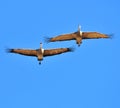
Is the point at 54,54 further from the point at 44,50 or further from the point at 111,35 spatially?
the point at 111,35

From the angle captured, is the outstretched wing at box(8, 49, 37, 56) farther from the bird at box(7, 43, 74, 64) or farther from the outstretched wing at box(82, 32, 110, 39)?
the outstretched wing at box(82, 32, 110, 39)

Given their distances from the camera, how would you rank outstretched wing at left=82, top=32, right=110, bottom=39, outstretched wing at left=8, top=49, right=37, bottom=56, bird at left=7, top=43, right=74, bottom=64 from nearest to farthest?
bird at left=7, top=43, right=74, bottom=64, outstretched wing at left=8, top=49, right=37, bottom=56, outstretched wing at left=82, top=32, right=110, bottom=39

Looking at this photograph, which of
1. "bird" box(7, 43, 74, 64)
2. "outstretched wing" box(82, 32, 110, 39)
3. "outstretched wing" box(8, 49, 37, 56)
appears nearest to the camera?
"bird" box(7, 43, 74, 64)

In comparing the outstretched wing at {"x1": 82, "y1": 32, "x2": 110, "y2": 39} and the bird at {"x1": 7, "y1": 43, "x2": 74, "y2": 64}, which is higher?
the outstretched wing at {"x1": 82, "y1": 32, "x2": 110, "y2": 39}

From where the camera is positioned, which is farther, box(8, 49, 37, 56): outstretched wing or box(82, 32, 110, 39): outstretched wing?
box(82, 32, 110, 39): outstretched wing

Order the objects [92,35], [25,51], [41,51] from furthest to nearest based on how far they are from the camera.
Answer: [92,35]
[25,51]
[41,51]

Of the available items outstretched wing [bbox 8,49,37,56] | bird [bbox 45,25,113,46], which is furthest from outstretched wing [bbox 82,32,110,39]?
outstretched wing [bbox 8,49,37,56]

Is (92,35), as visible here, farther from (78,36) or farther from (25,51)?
(25,51)

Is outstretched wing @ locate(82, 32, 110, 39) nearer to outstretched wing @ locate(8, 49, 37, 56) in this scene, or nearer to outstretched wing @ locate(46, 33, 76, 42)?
outstretched wing @ locate(46, 33, 76, 42)

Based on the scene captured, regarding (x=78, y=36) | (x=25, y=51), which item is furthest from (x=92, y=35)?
(x=25, y=51)

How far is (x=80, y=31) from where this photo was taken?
6131 cm

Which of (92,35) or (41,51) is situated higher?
(92,35)

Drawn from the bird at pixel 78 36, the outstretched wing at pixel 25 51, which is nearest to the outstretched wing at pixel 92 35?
the bird at pixel 78 36

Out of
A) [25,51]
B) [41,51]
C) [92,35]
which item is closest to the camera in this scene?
[41,51]
